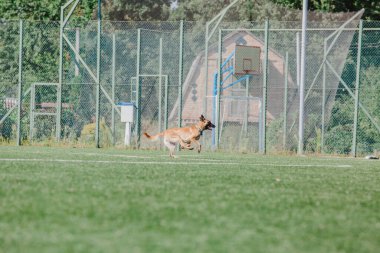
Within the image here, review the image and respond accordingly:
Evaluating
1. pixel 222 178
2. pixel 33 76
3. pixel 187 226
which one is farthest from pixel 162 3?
pixel 187 226

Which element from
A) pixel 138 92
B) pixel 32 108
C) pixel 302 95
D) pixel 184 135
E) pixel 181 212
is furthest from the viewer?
pixel 32 108

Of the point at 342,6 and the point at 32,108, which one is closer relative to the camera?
the point at 32,108

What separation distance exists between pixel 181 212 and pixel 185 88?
17998 mm

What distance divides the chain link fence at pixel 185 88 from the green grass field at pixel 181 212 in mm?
10818

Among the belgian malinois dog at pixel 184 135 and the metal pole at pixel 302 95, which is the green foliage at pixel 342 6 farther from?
the belgian malinois dog at pixel 184 135

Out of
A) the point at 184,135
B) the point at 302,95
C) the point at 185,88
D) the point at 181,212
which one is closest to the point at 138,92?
the point at 185,88

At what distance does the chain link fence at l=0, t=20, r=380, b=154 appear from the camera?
2125 cm

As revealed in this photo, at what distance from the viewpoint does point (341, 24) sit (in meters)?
22.8

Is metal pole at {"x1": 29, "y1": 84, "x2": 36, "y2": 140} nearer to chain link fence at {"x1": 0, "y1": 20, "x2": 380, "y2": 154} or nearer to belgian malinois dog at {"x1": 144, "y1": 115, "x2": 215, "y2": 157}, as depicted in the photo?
chain link fence at {"x1": 0, "y1": 20, "x2": 380, "y2": 154}

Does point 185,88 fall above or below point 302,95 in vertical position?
above

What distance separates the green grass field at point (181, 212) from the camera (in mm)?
4914

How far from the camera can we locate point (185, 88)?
2425 cm

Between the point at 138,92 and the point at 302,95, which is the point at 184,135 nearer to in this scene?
the point at 302,95

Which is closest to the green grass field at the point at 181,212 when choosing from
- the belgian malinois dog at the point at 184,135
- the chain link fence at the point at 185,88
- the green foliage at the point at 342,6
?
the belgian malinois dog at the point at 184,135
